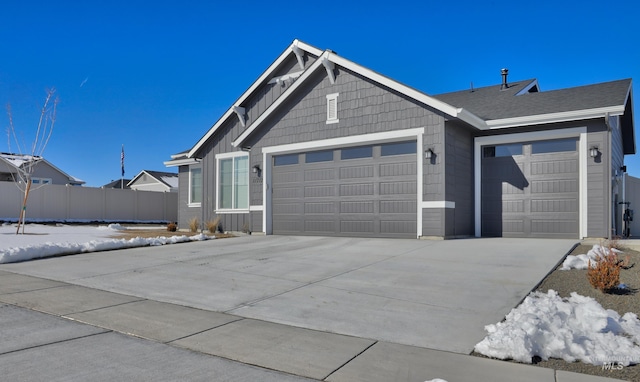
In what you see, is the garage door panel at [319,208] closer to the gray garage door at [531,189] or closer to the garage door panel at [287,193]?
the garage door panel at [287,193]

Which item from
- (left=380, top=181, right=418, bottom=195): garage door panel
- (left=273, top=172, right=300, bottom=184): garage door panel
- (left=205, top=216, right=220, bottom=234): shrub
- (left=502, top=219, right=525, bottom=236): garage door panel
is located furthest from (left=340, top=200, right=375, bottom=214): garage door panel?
(left=205, top=216, right=220, bottom=234): shrub

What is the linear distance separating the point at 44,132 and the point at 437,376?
1792cm

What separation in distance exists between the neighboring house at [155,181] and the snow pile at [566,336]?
3760 cm

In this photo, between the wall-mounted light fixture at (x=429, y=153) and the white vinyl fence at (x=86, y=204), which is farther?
the white vinyl fence at (x=86, y=204)

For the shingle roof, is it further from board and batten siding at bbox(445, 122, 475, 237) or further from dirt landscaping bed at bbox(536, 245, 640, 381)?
dirt landscaping bed at bbox(536, 245, 640, 381)

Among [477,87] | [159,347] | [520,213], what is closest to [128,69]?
[477,87]

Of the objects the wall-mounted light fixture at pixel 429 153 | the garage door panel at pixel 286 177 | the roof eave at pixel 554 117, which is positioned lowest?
the garage door panel at pixel 286 177

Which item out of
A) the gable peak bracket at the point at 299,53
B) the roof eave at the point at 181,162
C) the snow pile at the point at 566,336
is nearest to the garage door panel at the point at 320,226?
the gable peak bracket at the point at 299,53

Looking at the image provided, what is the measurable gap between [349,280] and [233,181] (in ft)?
33.9

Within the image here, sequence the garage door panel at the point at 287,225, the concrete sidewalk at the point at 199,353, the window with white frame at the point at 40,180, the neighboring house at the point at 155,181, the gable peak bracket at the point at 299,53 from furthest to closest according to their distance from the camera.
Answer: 1. the neighboring house at the point at 155,181
2. the window with white frame at the point at 40,180
3. the gable peak bracket at the point at 299,53
4. the garage door panel at the point at 287,225
5. the concrete sidewalk at the point at 199,353

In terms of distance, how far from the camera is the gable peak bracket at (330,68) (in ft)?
44.1

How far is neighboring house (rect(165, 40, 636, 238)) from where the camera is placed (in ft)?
37.9

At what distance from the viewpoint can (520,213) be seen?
12.4m

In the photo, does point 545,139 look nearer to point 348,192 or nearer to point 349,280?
point 348,192
